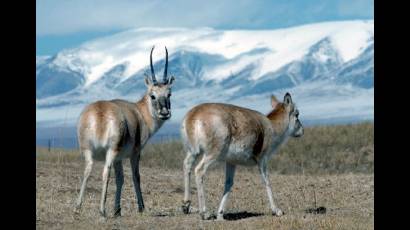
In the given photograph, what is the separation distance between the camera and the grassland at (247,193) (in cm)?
1375

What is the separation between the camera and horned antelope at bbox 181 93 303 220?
46.2ft

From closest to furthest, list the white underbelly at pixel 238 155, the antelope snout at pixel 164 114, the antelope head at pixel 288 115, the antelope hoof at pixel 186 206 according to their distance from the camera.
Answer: the white underbelly at pixel 238 155 < the antelope hoof at pixel 186 206 < the antelope snout at pixel 164 114 < the antelope head at pixel 288 115

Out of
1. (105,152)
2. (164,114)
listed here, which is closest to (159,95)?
(164,114)

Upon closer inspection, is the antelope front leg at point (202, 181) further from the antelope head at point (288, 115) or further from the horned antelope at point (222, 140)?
the antelope head at point (288, 115)

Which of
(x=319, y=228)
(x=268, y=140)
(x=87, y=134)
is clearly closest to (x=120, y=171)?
(x=87, y=134)

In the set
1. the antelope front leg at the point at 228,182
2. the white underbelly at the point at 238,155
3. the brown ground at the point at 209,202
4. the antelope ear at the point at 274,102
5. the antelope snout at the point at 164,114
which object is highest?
the antelope ear at the point at 274,102

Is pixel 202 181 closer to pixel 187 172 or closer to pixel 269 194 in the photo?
pixel 187 172

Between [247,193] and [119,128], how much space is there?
8238 millimetres

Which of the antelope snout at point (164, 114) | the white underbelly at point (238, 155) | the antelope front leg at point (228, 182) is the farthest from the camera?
the antelope snout at point (164, 114)

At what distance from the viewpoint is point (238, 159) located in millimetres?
14578

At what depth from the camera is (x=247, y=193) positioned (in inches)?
860

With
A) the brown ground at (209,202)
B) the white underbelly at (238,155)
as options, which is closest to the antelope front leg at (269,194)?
the brown ground at (209,202)
